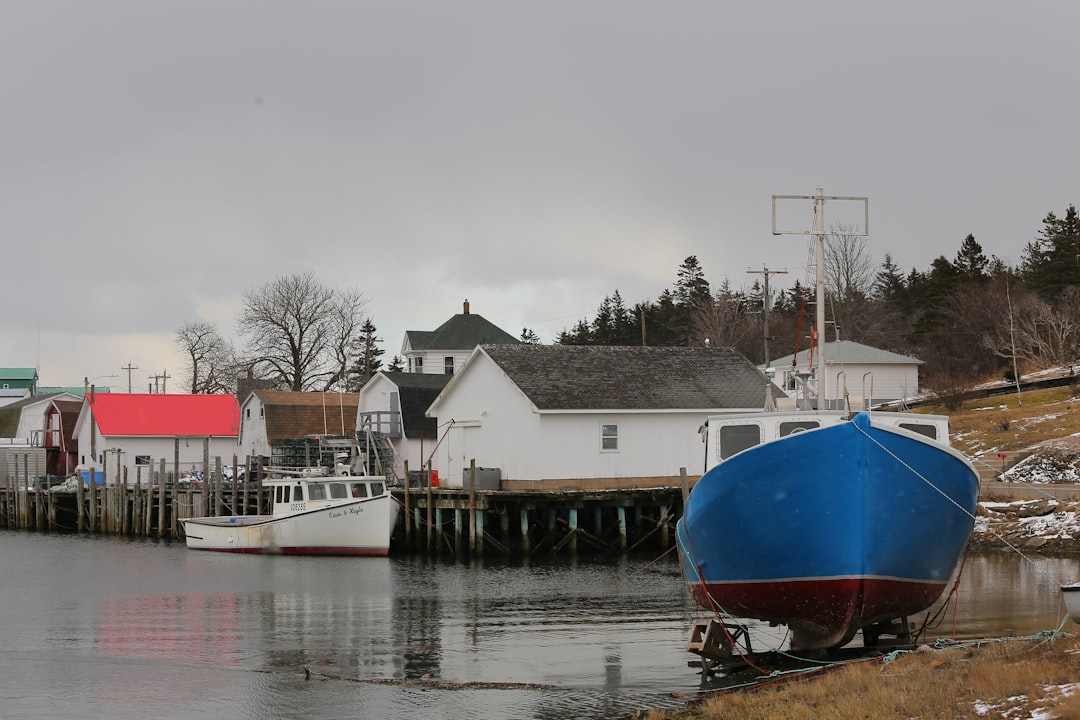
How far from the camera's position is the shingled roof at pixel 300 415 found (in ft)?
191

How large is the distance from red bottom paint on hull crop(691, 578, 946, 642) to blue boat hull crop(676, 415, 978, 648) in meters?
0.02

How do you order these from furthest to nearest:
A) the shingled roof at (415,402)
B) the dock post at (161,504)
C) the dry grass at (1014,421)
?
1. the shingled roof at (415,402)
2. the dry grass at (1014,421)
3. the dock post at (161,504)

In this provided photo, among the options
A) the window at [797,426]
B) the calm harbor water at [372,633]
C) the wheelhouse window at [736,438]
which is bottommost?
the calm harbor water at [372,633]

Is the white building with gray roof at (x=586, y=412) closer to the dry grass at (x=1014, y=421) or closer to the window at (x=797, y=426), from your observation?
the dry grass at (x=1014, y=421)

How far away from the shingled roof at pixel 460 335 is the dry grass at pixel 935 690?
2527 inches

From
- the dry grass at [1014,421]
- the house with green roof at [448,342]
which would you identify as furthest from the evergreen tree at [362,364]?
the dry grass at [1014,421]

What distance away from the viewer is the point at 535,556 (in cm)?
3738

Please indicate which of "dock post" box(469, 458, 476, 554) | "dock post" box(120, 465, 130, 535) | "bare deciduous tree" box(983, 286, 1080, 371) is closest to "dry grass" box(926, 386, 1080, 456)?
"bare deciduous tree" box(983, 286, 1080, 371)

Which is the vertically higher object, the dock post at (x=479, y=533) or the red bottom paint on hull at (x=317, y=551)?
the dock post at (x=479, y=533)

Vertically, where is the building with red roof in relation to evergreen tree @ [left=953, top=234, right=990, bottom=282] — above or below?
below

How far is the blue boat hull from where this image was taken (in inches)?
579

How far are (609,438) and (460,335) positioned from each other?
4091 centimetres

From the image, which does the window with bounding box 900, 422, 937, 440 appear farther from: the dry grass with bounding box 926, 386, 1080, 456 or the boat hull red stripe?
the dry grass with bounding box 926, 386, 1080, 456

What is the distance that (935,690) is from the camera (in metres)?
12.3
